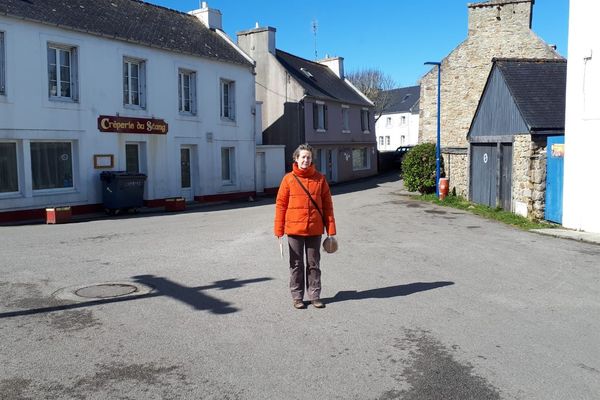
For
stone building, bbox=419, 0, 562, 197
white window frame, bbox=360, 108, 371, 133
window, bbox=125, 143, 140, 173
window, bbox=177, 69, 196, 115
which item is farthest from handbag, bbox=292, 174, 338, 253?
white window frame, bbox=360, 108, 371, 133

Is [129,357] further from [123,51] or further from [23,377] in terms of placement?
[123,51]

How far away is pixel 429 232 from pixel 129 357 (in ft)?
31.2

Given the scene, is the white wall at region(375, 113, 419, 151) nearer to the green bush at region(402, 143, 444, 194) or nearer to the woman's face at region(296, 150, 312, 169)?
the green bush at region(402, 143, 444, 194)

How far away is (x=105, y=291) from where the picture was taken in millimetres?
7133

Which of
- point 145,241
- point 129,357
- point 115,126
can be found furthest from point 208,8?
point 129,357

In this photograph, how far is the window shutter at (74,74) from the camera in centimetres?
1778

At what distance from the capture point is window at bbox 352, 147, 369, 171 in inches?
1561

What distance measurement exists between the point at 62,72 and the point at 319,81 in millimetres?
21014

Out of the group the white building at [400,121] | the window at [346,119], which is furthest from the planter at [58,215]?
the white building at [400,121]

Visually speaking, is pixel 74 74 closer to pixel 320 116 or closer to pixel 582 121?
pixel 582 121

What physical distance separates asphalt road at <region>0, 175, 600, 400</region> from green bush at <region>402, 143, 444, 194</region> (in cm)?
1299

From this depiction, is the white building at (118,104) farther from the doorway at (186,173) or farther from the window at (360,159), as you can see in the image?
the window at (360,159)

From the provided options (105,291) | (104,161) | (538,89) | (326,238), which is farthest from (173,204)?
(326,238)

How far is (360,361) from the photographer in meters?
4.83
